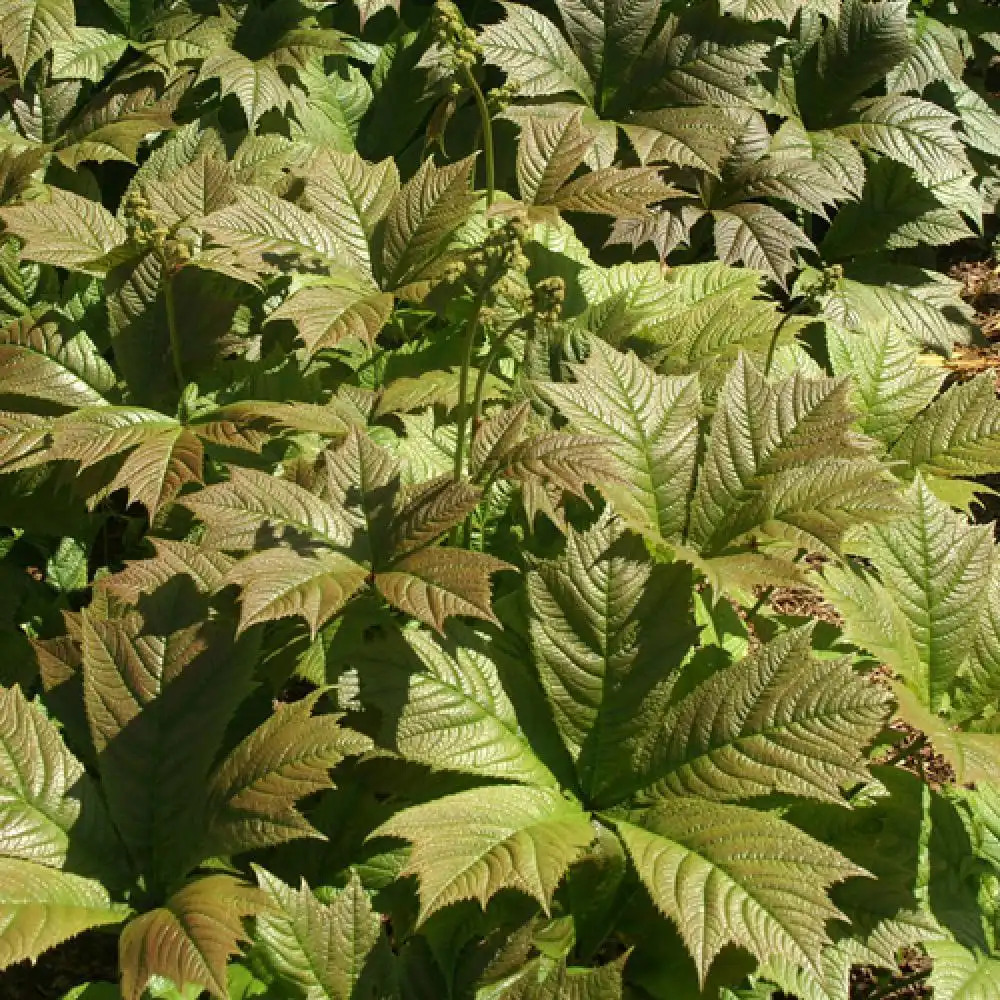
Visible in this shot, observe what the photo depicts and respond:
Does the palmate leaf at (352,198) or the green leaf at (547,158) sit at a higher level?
the green leaf at (547,158)

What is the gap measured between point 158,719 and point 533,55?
188 centimetres

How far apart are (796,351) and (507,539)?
0.80 meters

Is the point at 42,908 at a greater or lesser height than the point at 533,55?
lesser

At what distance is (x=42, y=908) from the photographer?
160 cm

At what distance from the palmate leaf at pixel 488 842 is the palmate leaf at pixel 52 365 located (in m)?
1.10

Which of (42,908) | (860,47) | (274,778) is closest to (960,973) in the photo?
(274,778)

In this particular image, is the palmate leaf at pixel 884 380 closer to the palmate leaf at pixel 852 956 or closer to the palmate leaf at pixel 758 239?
the palmate leaf at pixel 758 239

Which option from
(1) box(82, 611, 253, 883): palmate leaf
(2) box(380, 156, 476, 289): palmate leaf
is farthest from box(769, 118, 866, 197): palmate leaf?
(1) box(82, 611, 253, 883): palmate leaf

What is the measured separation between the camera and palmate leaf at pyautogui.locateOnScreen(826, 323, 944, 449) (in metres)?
2.37

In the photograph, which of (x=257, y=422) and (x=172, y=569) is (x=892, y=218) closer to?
(x=257, y=422)

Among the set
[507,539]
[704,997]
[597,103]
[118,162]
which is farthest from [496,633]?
[118,162]

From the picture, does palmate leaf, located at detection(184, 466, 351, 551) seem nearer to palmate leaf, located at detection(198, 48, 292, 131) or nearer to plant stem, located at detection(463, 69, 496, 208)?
plant stem, located at detection(463, 69, 496, 208)

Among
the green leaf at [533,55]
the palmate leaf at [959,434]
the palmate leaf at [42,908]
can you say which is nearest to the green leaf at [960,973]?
the palmate leaf at [959,434]

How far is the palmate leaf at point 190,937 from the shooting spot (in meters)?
1.53
